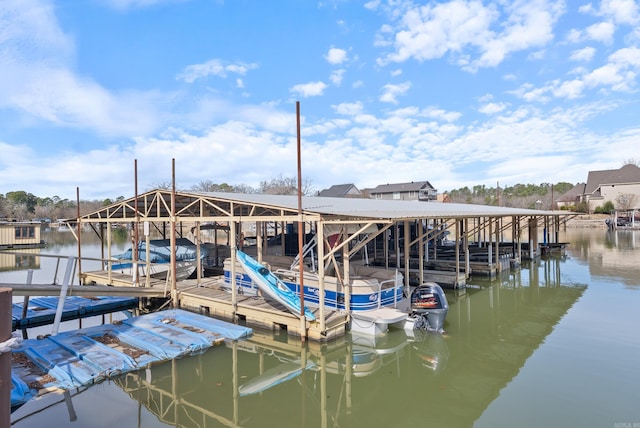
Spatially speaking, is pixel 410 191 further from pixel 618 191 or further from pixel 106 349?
pixel 106 349

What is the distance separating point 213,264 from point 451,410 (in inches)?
518

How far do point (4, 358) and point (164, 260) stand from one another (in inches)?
513

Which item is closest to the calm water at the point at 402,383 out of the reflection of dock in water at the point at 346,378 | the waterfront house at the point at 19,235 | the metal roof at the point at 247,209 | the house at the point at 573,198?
the reflection of dock in water at the point at 346,378

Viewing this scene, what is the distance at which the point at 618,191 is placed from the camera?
49438 mm

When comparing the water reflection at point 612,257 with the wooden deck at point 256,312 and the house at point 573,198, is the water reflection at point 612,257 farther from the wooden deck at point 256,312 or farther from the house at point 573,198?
the house at point 573,198

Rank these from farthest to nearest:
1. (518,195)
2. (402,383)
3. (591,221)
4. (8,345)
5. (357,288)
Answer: (518,195)
(591,221)
(357,288)
(402,383)
(8,345)

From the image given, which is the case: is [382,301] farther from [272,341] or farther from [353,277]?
[272,341]

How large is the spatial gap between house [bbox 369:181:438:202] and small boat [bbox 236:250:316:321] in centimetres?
4859

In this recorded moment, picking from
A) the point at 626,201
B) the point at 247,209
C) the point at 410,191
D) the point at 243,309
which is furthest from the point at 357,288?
the point at 626,201

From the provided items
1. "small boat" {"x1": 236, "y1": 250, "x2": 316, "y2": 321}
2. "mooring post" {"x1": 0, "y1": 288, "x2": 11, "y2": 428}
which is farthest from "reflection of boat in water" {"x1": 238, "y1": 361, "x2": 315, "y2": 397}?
"mooring post" {"x1": 0, "y1": 288, "x2": 11, "y2": 428}

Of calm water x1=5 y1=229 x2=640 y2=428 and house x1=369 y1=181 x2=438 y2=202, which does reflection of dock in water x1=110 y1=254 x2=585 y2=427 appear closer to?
calm water x1=5 y1=229 x2=640 y2=428

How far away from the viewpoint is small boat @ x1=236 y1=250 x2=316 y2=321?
344 inches

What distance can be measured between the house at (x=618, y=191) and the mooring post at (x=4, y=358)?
2368 inches

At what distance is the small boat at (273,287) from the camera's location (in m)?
8.74
